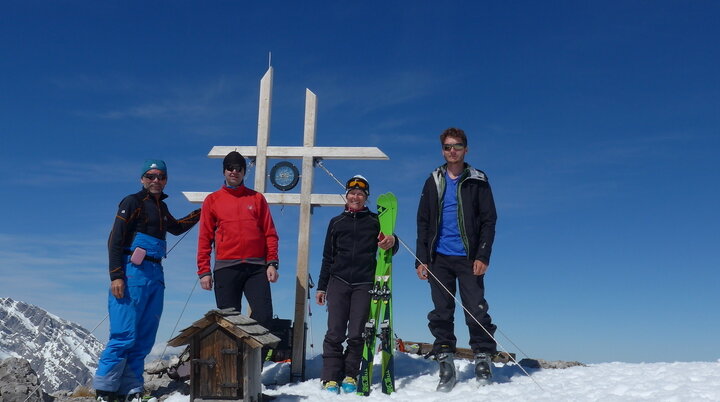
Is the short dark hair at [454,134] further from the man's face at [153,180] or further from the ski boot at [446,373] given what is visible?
the man's face at [153,180]

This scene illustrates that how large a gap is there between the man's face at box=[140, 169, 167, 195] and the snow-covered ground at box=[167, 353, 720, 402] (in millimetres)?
2506

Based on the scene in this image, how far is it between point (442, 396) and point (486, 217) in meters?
2.10

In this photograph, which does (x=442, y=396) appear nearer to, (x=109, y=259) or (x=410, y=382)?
(x=410, y=382)

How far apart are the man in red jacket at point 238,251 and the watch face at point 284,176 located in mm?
1334

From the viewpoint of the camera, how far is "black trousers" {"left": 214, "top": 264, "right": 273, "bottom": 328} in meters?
6.72

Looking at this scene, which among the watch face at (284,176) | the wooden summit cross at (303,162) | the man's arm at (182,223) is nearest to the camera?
the man's arm at (182,223)

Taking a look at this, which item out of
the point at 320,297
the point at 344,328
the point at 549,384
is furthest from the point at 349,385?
the point at 549,384

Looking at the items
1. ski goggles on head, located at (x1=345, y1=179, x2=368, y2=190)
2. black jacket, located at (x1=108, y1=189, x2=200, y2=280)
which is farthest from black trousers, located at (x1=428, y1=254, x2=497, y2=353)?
black jacket, located at (x1=108, y1=189, x2=200, y2=280)

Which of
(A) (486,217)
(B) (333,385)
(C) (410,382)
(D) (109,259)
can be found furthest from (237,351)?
(A) (486,217)

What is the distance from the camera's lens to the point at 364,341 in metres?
6.62

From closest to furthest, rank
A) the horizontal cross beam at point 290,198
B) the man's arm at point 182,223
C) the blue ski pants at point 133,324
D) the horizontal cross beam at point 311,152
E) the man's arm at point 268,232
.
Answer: the blue ski pants at point 133,324
the man's arm at point 268,232
the man's arm at point 182,223
the horizontal cross beam at point 290,198
the horizontal cross beam at point 311,152

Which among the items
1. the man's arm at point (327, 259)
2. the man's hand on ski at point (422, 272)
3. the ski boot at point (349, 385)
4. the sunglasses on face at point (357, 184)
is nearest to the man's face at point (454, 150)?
the sunglasses on face at point (357, 184)

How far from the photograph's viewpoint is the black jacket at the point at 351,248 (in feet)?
22.0

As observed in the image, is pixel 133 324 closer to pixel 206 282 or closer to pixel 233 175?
pixel 206 282
